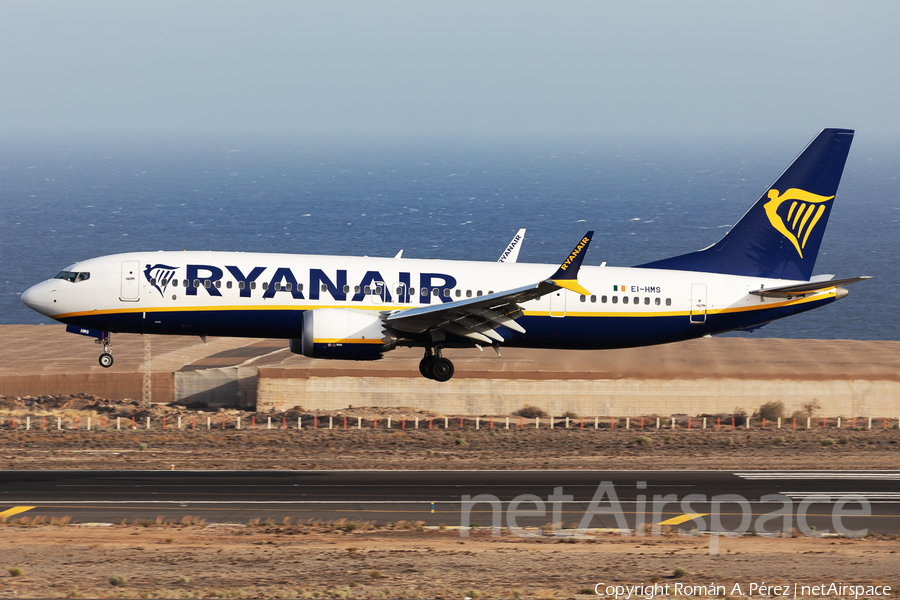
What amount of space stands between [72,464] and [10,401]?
1975cm

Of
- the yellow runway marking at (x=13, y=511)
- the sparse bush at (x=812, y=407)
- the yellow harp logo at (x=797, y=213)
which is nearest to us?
the yellow runway marking at (x=13, y=511)

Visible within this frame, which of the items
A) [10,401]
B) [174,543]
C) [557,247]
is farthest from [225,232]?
→ [174,543]

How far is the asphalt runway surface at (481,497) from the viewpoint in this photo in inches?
1312

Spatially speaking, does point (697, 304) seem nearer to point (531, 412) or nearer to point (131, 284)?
point (531, 412)

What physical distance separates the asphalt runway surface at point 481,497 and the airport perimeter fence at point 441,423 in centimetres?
1203

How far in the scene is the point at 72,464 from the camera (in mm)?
42500

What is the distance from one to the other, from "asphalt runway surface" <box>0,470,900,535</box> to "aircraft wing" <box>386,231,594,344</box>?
19.4 feet

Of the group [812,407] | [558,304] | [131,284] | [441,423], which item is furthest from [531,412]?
[131,284]

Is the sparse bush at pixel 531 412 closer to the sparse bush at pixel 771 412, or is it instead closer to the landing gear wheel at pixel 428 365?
the sparse bush at pixel 771 412

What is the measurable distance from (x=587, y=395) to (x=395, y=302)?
1900 cm

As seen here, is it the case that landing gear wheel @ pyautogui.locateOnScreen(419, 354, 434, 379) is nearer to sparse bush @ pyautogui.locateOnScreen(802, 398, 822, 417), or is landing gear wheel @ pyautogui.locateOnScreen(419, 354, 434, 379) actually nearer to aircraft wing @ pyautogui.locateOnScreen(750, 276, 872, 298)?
aircraft wing @ pyautogui.locateOnScreen(750, 276, 872, 298)

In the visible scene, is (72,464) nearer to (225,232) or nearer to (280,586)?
(280,586)

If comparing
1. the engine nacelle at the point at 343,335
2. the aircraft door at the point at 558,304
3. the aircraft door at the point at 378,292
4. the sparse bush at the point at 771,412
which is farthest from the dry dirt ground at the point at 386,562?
the sparse bush at the point at 771,412

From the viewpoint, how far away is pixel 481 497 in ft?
119
